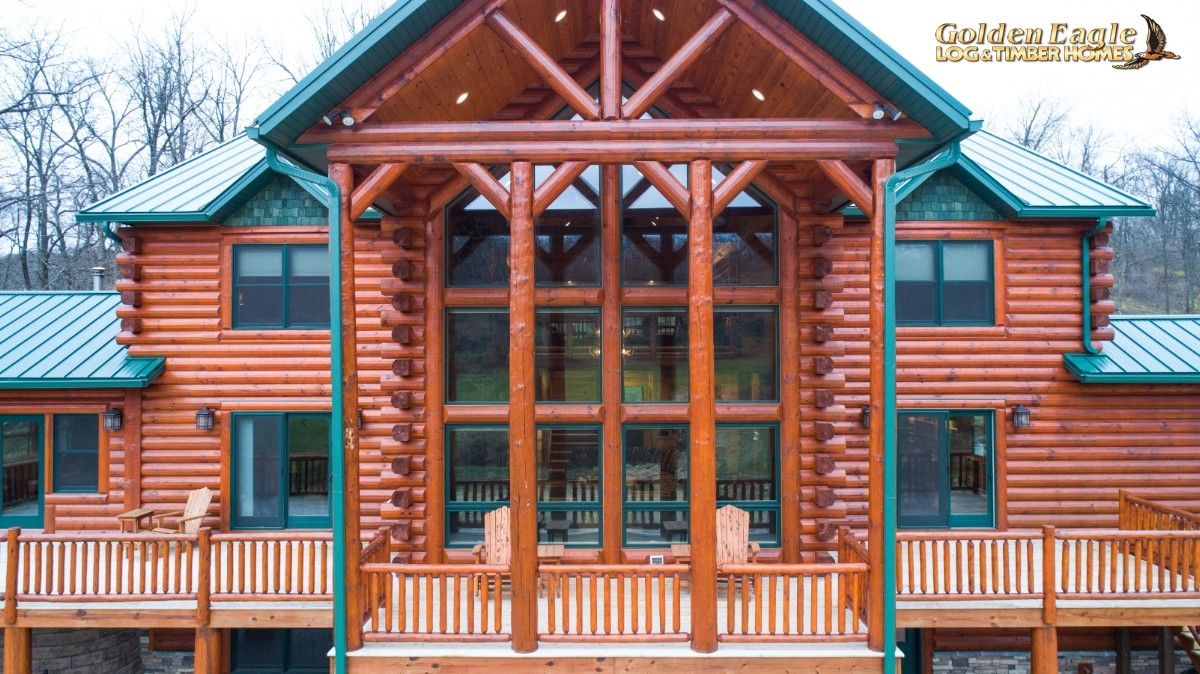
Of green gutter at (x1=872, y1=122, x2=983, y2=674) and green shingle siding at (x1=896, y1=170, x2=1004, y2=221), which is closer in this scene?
green gutter at (x1=872, y1=122, x2=983, y2=674)

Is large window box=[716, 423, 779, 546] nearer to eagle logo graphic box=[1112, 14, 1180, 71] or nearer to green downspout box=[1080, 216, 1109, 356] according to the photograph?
green downspout box=[1080, 216, 1109, 356]

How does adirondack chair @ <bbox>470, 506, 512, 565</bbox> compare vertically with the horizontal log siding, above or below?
below

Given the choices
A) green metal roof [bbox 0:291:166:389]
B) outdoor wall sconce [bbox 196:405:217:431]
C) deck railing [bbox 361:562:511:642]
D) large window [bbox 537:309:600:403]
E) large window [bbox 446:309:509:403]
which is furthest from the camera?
outdoor wall sconce [bbox 196:405:217:431]

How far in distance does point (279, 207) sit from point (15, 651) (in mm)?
6371

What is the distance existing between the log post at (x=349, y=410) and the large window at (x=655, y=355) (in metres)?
3.49

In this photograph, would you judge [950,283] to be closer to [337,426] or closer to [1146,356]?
[1146,356]

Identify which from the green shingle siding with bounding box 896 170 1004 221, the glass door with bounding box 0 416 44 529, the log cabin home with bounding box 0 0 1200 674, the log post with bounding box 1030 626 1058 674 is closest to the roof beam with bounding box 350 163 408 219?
the log cabin home with bounding box 0 0 1200 674

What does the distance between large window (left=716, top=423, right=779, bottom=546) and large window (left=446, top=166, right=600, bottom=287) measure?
2.77 meters

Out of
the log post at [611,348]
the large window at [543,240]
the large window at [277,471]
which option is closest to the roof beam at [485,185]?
the large window at [543,240]

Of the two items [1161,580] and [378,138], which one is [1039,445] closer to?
[1161,580]

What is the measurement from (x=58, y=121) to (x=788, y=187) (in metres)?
26.1

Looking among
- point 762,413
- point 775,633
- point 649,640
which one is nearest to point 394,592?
point 649,640

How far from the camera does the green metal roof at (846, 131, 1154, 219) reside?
9461 millimetres

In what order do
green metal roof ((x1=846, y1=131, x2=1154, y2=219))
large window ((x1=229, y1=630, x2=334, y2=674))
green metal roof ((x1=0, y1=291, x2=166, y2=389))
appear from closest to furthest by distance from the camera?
green metal roof ((x1=846, y1=131, x2=1154, y2=219)) → green metal roof ((x1=0, y1=291, x2=166, y2=389)) → large window ((x1=229, y1=630, x2=334, y2=674))
